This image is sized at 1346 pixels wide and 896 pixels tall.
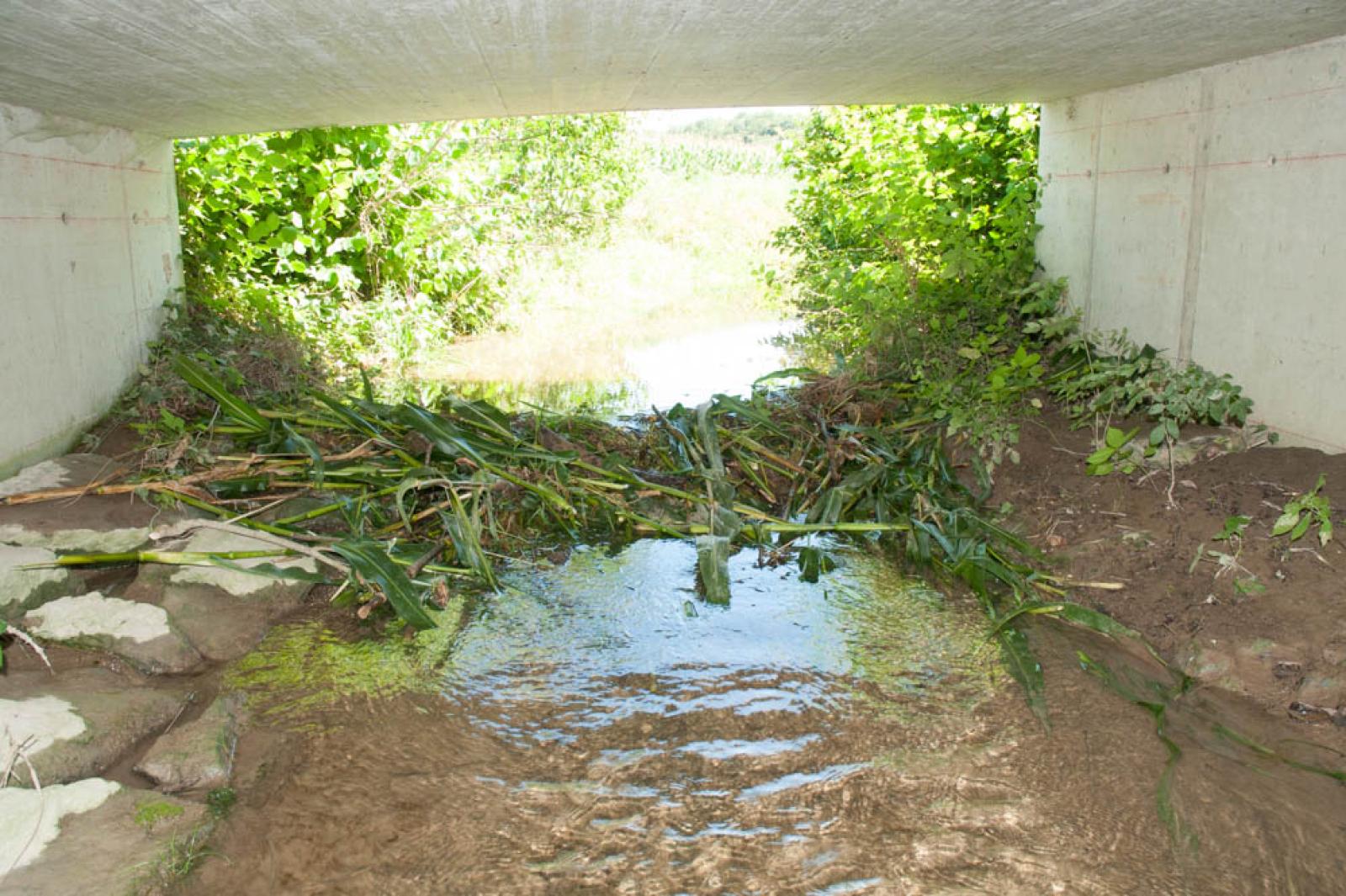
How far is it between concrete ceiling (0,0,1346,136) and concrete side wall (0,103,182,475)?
11.6 inches

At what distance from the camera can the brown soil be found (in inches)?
157

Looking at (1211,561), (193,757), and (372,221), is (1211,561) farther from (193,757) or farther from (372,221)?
(372,221)

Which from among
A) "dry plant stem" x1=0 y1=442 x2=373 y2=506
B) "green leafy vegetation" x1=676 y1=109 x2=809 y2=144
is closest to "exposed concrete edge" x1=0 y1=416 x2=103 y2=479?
"dry plant stem" x1=0 y1=442 x2=373 y2=506

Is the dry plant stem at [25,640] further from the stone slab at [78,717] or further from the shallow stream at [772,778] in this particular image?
the shallow stream at [772,778]

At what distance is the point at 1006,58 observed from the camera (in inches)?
231

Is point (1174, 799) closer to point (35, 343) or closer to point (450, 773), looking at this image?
point (450, 773)

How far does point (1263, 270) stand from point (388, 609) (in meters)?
4.82

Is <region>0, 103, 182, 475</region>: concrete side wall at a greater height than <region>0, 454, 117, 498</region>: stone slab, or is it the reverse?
<region>0, 103, 182, 475</region>: concrete side wall

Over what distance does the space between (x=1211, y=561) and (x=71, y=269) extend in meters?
6.77

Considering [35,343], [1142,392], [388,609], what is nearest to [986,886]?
[388,609]

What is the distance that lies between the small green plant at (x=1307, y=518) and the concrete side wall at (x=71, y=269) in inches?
255

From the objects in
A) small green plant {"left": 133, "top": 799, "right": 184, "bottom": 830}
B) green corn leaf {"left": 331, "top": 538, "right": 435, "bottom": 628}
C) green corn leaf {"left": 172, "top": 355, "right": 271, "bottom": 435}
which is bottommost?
small green plant {"left": 133, "top": 799, "right": 184, "bottom": 830}

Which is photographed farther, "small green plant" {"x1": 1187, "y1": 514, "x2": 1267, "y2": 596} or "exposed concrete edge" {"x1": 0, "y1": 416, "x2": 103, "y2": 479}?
"exposed concrete edge" {"x1": 0, "y1": 416, "x2": 103, "y2": 479}

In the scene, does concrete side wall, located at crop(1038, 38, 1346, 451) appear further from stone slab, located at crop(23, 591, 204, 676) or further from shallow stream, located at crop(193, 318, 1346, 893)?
stone slab, located at crop(23, 591, 204, 676)
